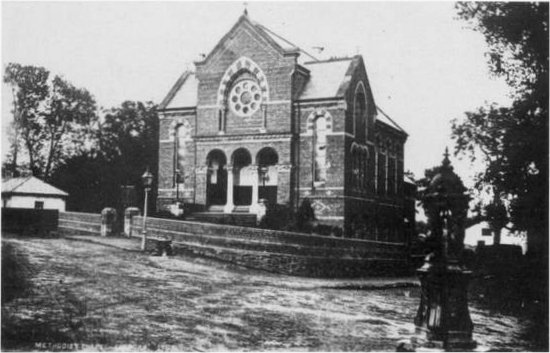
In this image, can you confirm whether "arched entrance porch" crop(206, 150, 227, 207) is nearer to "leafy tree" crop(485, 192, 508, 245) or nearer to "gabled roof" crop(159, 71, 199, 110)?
"gabled roof" crop(159, 71, 199, 110)

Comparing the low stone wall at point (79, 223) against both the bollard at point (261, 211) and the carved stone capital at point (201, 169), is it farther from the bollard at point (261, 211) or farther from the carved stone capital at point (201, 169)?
the carved stone capital at point (201, 169)

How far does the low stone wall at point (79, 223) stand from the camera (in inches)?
936

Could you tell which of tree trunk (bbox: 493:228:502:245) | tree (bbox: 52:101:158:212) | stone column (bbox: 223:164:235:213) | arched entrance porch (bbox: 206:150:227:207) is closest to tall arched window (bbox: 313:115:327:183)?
stone column (bbox: 223:164:235:213)

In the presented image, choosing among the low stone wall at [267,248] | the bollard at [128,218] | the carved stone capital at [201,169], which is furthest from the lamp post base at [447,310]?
the carved stone capital at [201,169]

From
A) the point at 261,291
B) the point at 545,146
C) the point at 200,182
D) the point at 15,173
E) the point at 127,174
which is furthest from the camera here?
the point at 200,182

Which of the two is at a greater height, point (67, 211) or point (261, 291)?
point (67, 211)

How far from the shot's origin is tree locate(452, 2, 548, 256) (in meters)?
14.0

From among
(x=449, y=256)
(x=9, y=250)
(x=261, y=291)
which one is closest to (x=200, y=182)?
(x=261, y=291)

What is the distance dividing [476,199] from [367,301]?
4.29 metres

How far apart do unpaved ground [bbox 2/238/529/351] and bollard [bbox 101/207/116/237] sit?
6120 mm

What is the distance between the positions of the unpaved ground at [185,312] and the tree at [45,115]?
8.08 ft

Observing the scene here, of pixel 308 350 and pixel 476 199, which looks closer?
pixel 308 350

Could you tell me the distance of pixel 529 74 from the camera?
14992mm

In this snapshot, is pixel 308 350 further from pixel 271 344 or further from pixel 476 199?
pixel 476 199
